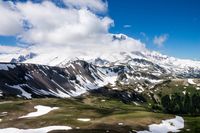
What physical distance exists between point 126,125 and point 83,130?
1485 centimetres

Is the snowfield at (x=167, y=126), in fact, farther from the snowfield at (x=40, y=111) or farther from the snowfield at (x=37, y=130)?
the snowfield at (x=40, y=111)

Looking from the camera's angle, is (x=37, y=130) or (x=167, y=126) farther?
(x=167, y=126)

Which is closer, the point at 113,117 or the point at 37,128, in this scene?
the point at 37,128

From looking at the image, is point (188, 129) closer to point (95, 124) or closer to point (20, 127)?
point (95, 124)

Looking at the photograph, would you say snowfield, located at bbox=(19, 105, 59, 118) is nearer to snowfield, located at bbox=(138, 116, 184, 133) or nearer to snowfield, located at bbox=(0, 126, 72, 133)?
snowfield, located at bbox=(0, 126, 72, 133)

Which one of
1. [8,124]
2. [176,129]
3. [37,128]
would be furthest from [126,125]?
[8,124]

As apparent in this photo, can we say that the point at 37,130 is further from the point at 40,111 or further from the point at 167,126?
the point at 167,126

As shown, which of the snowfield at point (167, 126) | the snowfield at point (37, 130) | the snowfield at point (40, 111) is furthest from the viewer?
the snowfield at point (40, 111)

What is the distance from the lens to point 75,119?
9238cm

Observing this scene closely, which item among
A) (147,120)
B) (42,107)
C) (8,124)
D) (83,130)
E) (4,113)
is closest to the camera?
(83,130)

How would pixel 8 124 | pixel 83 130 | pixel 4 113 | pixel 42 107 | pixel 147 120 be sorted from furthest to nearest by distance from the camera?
pixel 42 107 → pixel 4 113 → pixel 147 120 → pixel 8 124 → pixel 83 130

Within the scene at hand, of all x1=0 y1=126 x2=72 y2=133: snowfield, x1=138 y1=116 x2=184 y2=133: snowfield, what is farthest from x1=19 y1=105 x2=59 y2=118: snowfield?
x1=138 y1=116 x2=184 y2=133: snowfield

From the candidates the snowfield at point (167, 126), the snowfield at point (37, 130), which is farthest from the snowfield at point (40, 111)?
the snowfield at point (167, 126)

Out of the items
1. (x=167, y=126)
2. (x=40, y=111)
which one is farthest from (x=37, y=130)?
(x=167, y=126)
